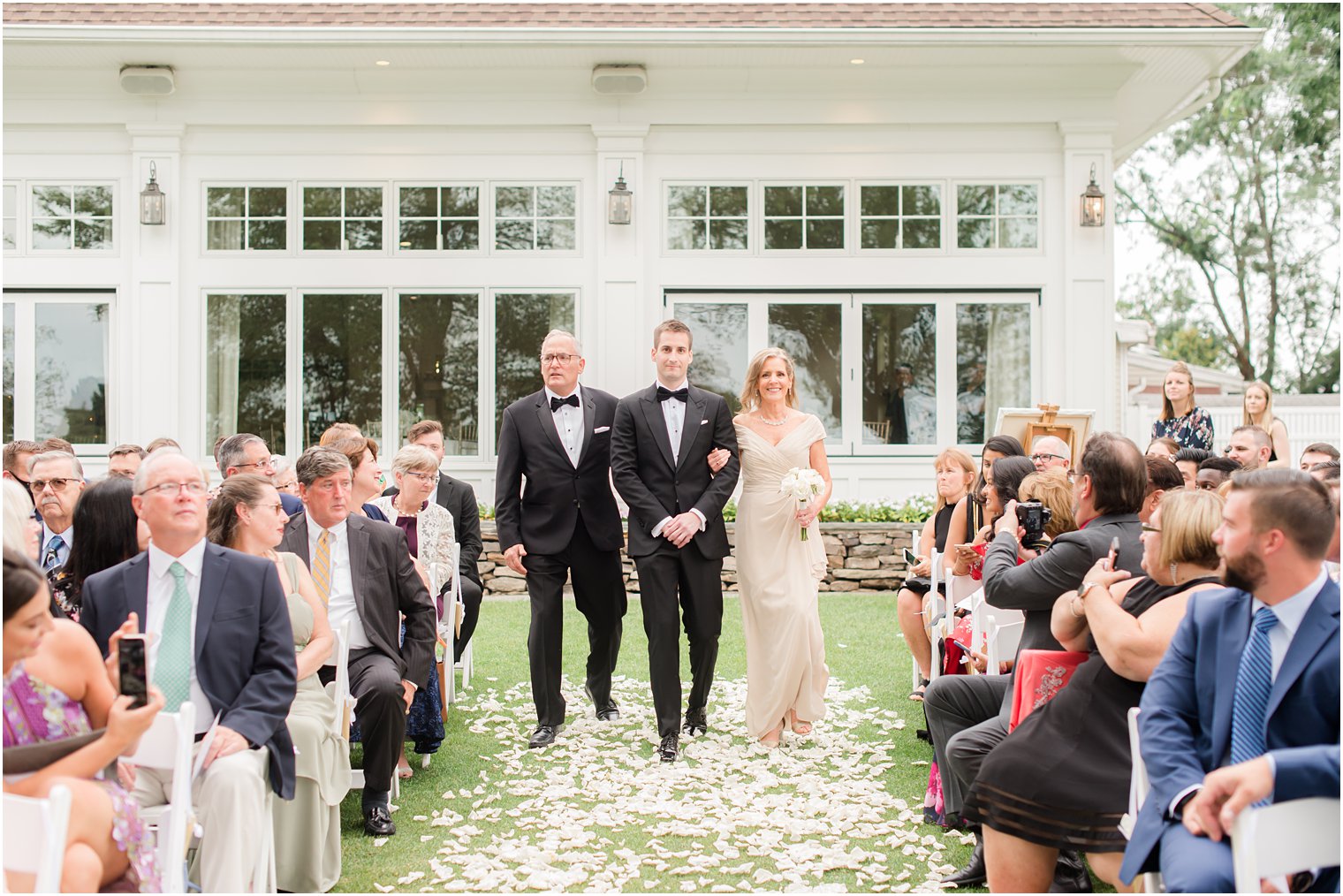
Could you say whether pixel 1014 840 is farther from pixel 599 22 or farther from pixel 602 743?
pixel 599 22

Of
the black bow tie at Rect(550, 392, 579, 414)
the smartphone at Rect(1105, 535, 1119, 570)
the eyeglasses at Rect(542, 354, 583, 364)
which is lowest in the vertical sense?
the smartphone at Rect(1105, 535, 1119, 570)

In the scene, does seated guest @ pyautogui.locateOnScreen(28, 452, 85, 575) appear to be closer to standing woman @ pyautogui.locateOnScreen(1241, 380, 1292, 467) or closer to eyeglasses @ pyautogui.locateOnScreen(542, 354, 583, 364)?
eyeglasses @ pyautogui.locateOnScreen(542, 354, 583, 364)

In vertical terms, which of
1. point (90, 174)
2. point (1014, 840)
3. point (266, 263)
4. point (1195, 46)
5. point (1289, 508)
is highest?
point (1195, 46)

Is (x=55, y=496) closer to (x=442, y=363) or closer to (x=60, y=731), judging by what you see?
(x=60, y=731)

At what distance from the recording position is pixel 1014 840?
10.9ft

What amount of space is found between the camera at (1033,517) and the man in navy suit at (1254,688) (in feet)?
4.25

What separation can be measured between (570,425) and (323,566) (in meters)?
1.87

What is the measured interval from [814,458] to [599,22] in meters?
7.12

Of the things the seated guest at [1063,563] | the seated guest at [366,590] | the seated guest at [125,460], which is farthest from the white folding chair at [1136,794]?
the seated guest at [125,460]

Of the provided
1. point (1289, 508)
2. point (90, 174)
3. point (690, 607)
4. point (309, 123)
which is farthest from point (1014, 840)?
point (90, 174)

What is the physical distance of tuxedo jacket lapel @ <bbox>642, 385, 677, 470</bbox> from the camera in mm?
6004

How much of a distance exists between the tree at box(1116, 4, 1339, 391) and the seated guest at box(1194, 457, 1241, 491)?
23378 mm

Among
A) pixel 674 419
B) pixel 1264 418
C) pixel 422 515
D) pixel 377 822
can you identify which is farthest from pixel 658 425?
pixel 1264 418

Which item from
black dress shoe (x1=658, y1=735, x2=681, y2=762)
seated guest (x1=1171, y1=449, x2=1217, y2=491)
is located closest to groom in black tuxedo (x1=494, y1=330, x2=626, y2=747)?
black dress shoe (x1=658, y1=735, x2=681, y2=762)
